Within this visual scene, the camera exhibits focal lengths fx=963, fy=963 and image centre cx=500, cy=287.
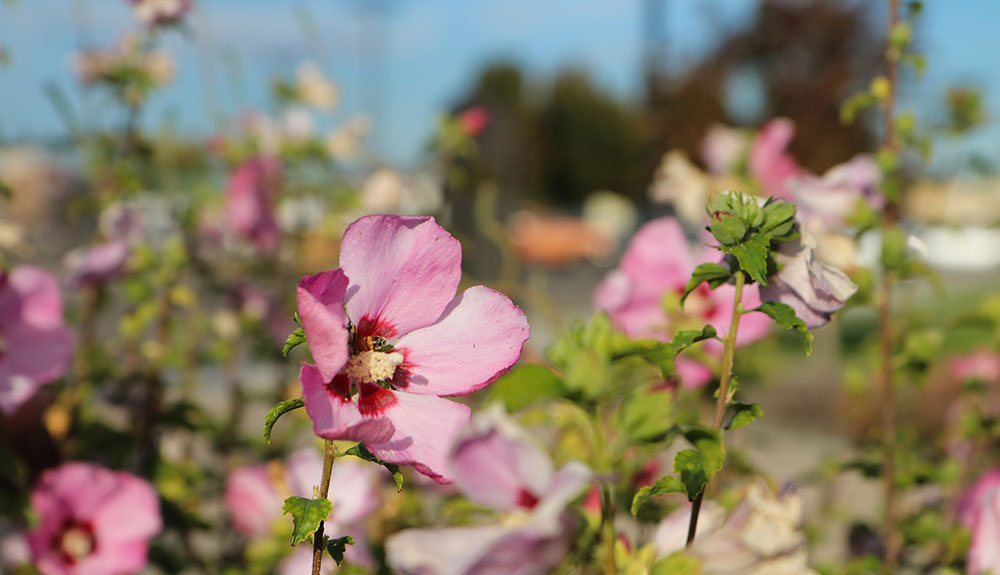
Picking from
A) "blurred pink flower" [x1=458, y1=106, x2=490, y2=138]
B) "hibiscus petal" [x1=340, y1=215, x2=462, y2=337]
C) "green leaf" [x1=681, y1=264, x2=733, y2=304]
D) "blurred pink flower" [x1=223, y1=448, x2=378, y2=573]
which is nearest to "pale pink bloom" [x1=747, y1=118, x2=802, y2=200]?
"blurred pink flower" [x1=458, y1=106, x2=490, y2=138]

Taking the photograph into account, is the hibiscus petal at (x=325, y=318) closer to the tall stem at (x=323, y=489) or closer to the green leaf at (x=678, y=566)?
the tall stem at (x=323, y=489)

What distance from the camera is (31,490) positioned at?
1102mm

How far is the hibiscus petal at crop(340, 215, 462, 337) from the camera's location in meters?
0.58

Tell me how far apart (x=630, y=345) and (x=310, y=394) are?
0.25 meters

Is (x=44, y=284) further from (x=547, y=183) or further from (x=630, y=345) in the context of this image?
(x=547, y=183)

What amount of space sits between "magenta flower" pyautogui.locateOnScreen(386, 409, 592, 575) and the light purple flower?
21 cm

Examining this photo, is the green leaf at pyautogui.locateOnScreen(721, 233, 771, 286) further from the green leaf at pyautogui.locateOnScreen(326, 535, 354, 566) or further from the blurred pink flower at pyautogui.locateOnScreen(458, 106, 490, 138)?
the blurred pink flower at pyautogui.locateOnScreen(458, 106, 490, 138)

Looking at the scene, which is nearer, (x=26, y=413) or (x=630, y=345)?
(x=630, y=345)

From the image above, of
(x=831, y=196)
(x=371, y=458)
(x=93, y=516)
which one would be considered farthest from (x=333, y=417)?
(x=831, y=196)

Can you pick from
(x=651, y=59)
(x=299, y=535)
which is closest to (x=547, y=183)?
(x=651, y=59)

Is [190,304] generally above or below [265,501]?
above

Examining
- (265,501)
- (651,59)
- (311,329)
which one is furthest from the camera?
(651,59)

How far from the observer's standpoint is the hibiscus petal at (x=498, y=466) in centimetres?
52

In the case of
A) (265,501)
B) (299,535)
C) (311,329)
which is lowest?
(265,501)
